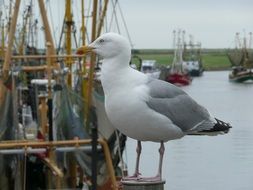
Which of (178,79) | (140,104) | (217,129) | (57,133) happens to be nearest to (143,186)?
(140,104)

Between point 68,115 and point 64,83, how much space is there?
0.54 metres

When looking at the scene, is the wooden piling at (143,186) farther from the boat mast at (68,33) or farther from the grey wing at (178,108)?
the boat mast at (68,33)

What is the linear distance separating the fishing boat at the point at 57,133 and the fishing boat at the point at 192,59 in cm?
10370

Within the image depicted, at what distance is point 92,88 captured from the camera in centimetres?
1314

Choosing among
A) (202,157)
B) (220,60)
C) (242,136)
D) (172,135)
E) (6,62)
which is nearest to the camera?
(172,135)

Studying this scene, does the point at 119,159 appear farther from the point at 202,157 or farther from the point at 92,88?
the point at 202,157

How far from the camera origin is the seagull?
6.54 metres

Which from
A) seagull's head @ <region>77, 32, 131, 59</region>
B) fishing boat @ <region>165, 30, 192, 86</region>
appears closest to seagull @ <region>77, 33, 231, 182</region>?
seagull's head @ <region>77, 32, 131, 59</region>

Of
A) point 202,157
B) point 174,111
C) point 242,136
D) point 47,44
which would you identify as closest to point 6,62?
point 47,44

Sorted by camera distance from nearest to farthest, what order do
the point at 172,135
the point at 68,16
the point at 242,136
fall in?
the point at 172,135 → the point at 68,16 → the point at 242,136

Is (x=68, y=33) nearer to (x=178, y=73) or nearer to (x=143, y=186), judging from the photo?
(x=143, y=186)

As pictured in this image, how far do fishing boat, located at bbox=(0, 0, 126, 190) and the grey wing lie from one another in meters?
3.32

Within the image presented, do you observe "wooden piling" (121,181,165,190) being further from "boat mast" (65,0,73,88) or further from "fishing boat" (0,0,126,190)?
"boat mast" (65,0,73,88)

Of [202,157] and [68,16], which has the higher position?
[68,16]
